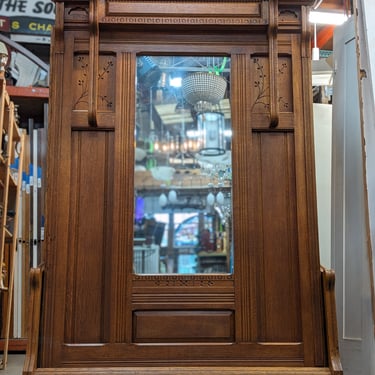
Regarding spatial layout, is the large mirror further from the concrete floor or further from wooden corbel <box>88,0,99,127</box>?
the concrete floor

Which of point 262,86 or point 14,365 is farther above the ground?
point 262,86

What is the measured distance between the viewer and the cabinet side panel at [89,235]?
1.63 meters

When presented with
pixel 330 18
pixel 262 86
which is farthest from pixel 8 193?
pixel 330 18

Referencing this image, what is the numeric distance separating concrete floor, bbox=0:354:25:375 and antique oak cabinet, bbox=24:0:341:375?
899 millimetres

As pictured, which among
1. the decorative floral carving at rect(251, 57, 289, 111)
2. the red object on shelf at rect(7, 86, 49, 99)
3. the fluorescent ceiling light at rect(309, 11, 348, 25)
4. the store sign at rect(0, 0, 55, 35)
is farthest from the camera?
the store sign at rect(0, 0, 55, 35)

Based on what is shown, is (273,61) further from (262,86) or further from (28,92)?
(28,92)

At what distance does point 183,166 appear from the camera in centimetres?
509

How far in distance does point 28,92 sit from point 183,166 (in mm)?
2386

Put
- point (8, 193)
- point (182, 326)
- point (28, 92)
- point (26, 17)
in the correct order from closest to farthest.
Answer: point (182, 326) → point (8, 193) → point (28, 92) → point (26, 17)

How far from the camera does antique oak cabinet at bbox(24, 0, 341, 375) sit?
63.3 inches

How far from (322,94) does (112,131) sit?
1325 mm

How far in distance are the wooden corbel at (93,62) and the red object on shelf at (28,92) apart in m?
1.38

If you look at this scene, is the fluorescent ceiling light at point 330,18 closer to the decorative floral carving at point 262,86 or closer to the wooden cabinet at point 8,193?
the decorative floral carving at point 262,86

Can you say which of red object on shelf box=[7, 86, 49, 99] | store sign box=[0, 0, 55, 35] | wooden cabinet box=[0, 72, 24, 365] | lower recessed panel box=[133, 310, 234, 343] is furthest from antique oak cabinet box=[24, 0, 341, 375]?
store sign box=[0, 0, 55, 35]
